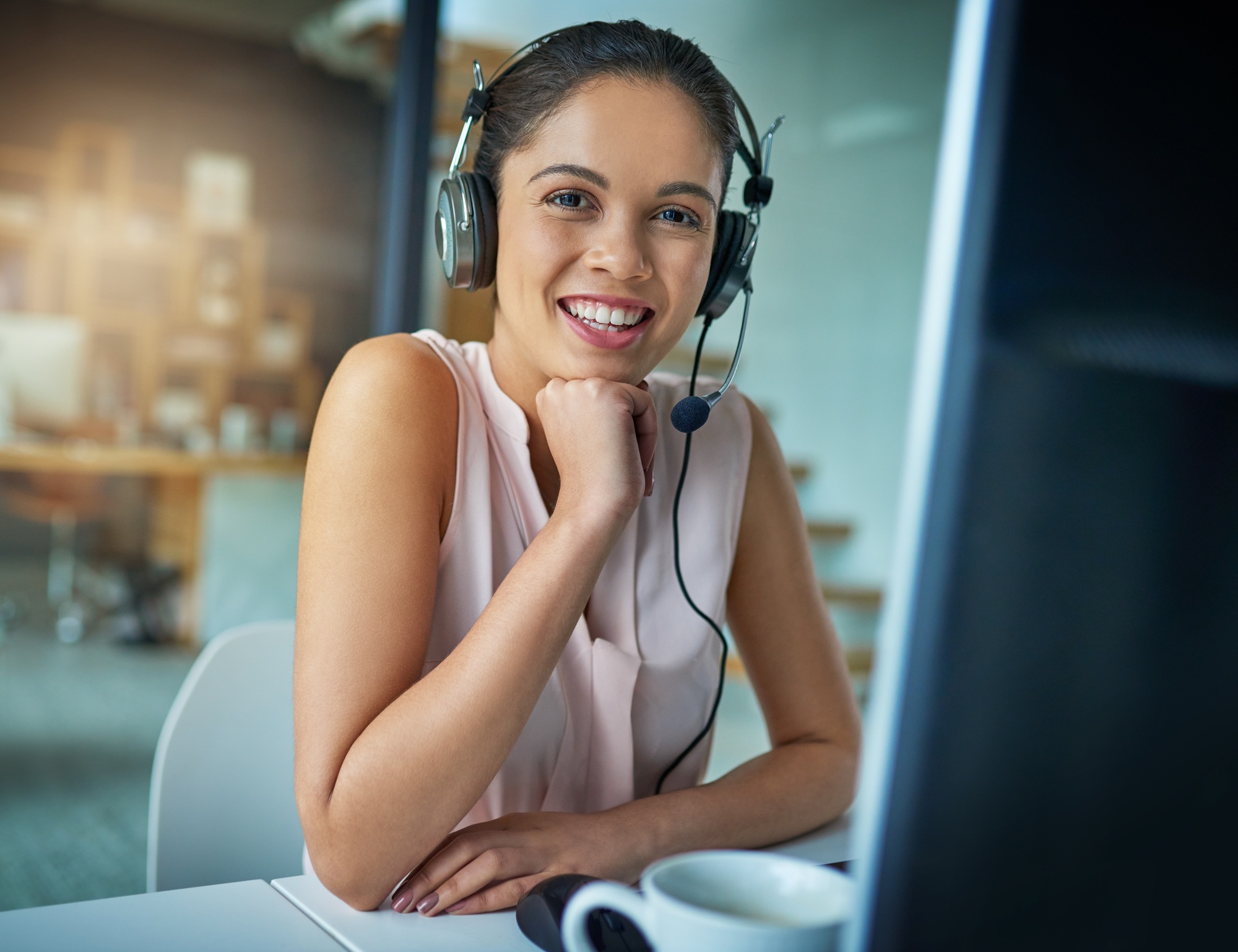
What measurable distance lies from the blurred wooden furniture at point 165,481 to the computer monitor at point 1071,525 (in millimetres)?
3279

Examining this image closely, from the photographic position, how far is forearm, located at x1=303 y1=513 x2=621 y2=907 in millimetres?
Answer: 704

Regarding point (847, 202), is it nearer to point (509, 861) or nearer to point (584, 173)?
point (584, 173)

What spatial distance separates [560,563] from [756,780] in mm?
301

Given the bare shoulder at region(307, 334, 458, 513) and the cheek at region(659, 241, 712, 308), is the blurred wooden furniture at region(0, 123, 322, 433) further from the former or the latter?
the cheek at region(659, 241, 712, 308)

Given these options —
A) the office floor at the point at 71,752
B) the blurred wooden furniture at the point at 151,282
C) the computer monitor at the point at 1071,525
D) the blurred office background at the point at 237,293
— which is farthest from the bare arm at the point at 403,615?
the blurred wooden furniture at the point at 151,282

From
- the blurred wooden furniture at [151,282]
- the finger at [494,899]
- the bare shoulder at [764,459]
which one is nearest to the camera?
the finger at [494,899]

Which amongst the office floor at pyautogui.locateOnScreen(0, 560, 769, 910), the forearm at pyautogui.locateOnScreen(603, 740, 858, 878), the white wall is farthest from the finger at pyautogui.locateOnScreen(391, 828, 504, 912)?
the white wall

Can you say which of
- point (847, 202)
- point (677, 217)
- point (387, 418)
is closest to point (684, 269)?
point (677, 217)

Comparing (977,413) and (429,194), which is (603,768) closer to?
(977,413)

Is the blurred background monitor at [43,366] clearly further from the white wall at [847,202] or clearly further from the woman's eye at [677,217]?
the woman's eye at [677,217]

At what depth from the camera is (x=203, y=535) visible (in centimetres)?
331

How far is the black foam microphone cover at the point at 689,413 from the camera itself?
2.99ft

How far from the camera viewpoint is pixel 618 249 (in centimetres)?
90

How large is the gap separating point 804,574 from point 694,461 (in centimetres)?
17
